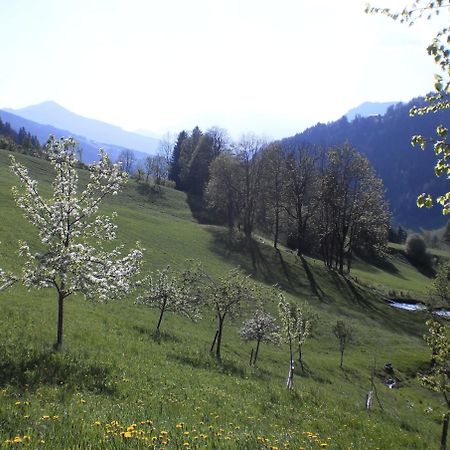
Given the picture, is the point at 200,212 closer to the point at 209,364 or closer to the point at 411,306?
the point at 411,306

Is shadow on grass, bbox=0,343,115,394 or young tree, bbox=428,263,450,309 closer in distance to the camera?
shadow on grass, bbox=0,343,115,394

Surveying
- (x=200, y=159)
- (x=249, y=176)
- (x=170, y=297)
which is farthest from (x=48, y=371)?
(x=200, y=159)

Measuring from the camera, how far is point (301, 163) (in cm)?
7812

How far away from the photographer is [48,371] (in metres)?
14.8

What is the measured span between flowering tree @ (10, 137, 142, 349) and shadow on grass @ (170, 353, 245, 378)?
7.16 m

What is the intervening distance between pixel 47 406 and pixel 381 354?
142 ft

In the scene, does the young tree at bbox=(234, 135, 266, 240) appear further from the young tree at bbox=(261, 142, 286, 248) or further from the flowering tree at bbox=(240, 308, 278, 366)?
the flowering tree at bbox=(240, 308, 278, 366)

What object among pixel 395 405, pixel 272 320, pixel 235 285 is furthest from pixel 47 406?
pixel 395 405

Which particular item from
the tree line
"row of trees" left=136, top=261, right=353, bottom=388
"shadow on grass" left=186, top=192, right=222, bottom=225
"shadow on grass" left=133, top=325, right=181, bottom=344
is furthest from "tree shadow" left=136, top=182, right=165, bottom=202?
"shadow on grass" left=133, top=325, right=181, bottom=344

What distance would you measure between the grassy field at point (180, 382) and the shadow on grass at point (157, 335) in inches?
5.7

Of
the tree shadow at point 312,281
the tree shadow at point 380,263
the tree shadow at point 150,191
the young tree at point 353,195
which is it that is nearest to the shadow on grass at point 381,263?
the tree shadow at point 380,263

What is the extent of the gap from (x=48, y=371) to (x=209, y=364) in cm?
1220

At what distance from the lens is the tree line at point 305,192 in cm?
7331

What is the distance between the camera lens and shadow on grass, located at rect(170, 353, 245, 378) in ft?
80.2
